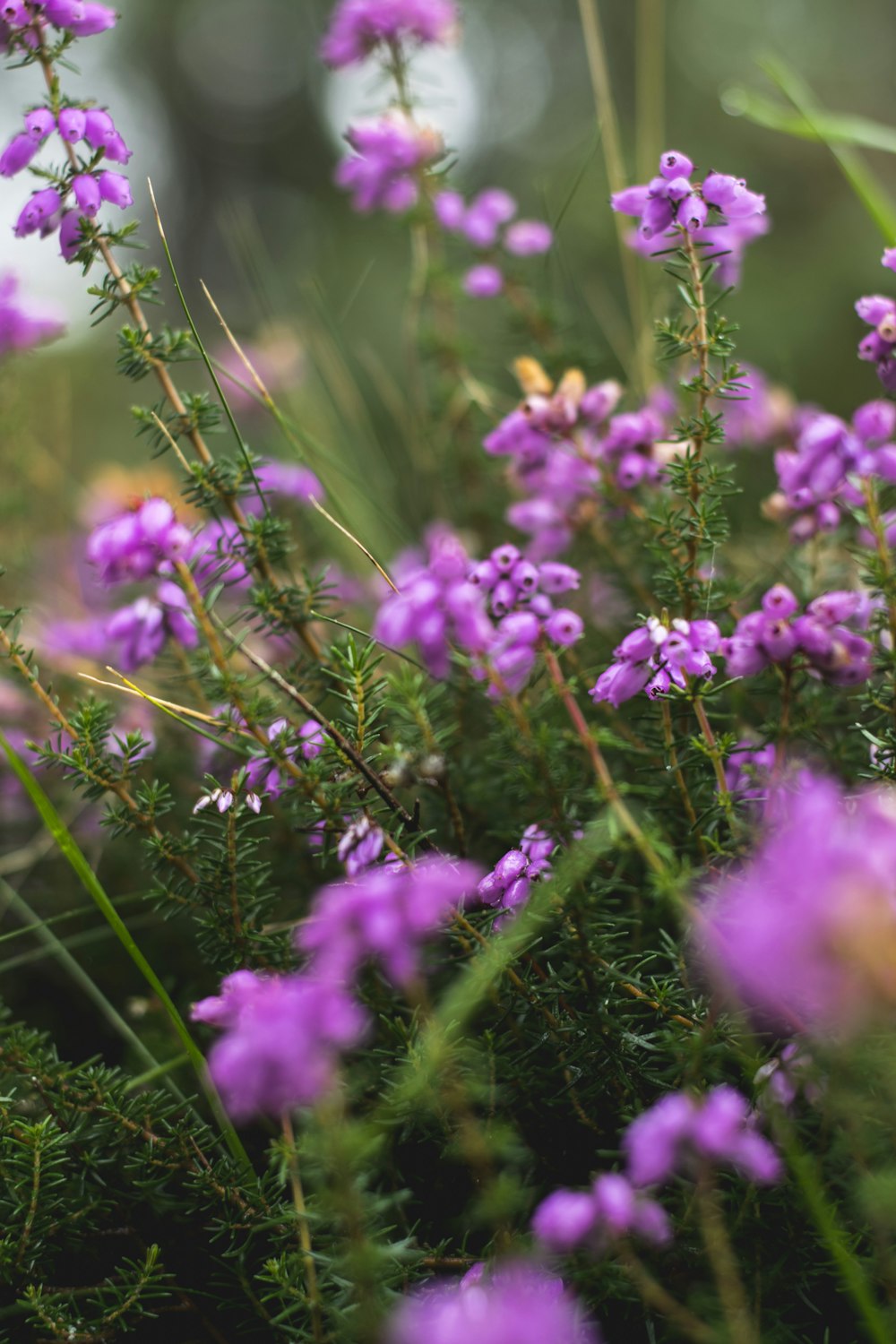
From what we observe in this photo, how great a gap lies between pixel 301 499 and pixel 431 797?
1.40 meters

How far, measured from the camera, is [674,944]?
1.48 metres

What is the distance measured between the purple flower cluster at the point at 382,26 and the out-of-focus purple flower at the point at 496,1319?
2.97 m

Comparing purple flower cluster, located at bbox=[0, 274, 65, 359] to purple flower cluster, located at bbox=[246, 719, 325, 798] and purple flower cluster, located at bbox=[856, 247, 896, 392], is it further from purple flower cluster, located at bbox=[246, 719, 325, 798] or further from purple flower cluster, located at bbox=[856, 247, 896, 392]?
purple flower cluster, located at bbox=[856, 247, 896, 392]

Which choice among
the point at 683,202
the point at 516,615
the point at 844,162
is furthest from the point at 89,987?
the point at 844,162

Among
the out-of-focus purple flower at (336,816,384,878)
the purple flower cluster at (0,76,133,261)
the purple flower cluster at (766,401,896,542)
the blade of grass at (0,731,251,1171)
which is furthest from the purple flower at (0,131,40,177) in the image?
the purple flower cluster at (766,401,896,542)

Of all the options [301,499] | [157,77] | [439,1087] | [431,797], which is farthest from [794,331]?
[157,77]

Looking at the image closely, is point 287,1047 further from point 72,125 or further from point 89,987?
point 72,125

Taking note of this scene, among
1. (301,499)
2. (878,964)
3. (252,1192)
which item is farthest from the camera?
(301,499)

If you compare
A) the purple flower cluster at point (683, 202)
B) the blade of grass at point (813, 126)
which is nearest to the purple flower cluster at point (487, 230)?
the blade of grass at point (813, 126)

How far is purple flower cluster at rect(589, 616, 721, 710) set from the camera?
1.41 m

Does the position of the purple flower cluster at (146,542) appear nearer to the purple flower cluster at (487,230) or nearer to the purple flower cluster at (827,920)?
the purple flower cluster at (827,920)

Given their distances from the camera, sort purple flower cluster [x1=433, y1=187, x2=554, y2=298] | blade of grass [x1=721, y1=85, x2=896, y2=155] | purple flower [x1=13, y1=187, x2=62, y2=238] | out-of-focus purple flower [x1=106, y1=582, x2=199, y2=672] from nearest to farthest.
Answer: purple flower [x1=13, y1=187, x2=62, y2=238], out-of-focus purple flower [x1=106, y1=582, x2=199, y2=672], blade of grass [x1=721, y1=85, x2=896, y2=155], purple flower cluster [x1=433, y1=187, x2=554, y2=298]

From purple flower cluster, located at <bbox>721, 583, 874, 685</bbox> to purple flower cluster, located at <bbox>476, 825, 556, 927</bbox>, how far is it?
440 mm

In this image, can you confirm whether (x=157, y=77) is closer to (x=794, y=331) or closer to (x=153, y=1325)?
(x=794, y=331)
